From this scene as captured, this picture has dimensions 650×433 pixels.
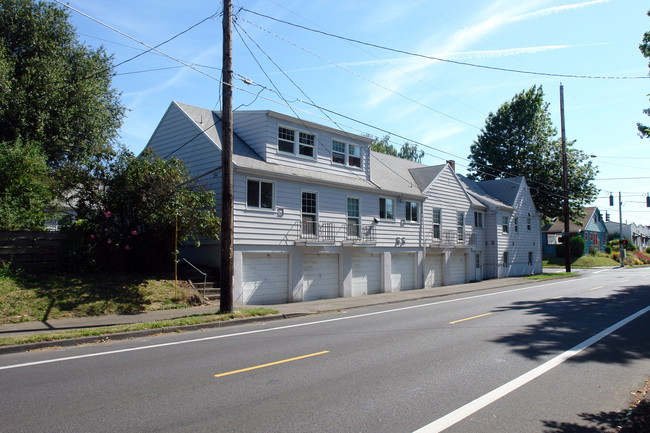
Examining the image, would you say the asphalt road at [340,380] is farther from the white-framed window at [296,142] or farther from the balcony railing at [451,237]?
the balcony railing at [451,237]

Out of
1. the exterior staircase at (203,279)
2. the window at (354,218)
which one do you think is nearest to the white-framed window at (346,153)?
the window at (354,218)

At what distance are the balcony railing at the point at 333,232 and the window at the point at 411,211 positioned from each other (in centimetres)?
355

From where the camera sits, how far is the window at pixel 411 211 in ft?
85.2

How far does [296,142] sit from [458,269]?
15481mm

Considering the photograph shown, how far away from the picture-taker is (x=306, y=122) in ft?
69.0

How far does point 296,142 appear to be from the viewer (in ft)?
68.5

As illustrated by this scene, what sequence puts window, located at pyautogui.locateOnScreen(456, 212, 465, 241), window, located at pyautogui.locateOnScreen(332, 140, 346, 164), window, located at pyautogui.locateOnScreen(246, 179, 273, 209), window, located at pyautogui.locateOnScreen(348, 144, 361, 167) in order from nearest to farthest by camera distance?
1. window, located at pyautogui.locateOnScreen(246, 179, 273, 209)
2. window, located at pyautogui.locateOnScreen(332, 140, 346, 164)
3. window, located at pyautogui.locateOnScreen(348, 144, 361, 167)
4. window, located at pyautogui.locateOnScreen(456, 212, 465, 241)

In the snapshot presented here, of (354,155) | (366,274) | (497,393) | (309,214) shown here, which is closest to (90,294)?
(309,214)

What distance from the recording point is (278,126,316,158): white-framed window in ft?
67.4

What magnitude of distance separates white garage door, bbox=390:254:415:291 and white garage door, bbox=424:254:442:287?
1235mm

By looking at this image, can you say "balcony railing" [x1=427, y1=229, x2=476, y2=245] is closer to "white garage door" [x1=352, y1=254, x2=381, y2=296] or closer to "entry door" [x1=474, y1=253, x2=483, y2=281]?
"entry door" [x1=474, y1=253, x2=483, y2=281]

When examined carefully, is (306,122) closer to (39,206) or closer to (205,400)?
(39,206)

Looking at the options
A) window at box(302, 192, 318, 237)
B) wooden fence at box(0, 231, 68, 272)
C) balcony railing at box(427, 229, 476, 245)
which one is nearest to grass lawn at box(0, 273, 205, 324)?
wooden fence at box(0, 231, 68, 272)

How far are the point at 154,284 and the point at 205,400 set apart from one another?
10769 millimetres
